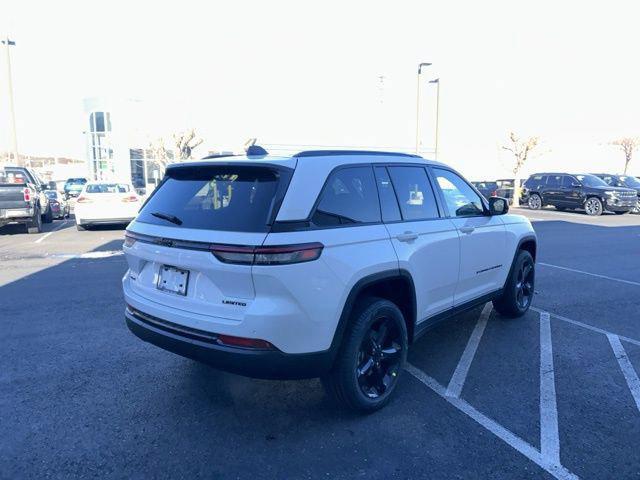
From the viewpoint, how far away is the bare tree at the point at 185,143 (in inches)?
1280

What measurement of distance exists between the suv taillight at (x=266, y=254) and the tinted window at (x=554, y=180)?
23.0 meters

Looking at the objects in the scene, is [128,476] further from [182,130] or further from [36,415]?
[182,130]

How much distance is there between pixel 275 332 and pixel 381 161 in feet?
5.50

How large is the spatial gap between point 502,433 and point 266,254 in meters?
1.97

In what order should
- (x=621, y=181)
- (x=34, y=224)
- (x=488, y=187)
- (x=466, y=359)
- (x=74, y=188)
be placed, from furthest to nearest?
(x=74, y=188) → (x=488, y=187) → (x=621, y=181) → (x=34, y=224) → (x=466, y=359)

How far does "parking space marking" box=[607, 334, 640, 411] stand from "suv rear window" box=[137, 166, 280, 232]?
3.16 metres

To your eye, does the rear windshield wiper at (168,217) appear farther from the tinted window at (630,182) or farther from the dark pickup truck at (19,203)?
the tinted window at (630,182)

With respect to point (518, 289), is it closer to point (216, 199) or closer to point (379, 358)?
point (379, 358)

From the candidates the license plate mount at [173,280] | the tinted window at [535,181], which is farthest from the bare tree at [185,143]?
the license plate mount at [173,280]

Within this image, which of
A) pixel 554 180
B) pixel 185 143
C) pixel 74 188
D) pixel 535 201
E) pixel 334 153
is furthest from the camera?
pixel 74 188

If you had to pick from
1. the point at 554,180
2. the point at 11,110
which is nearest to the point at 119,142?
the point at 11,110

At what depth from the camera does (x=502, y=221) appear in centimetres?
513

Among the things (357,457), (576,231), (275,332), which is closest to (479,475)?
(357,457)

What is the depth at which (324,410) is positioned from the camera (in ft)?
11.5
